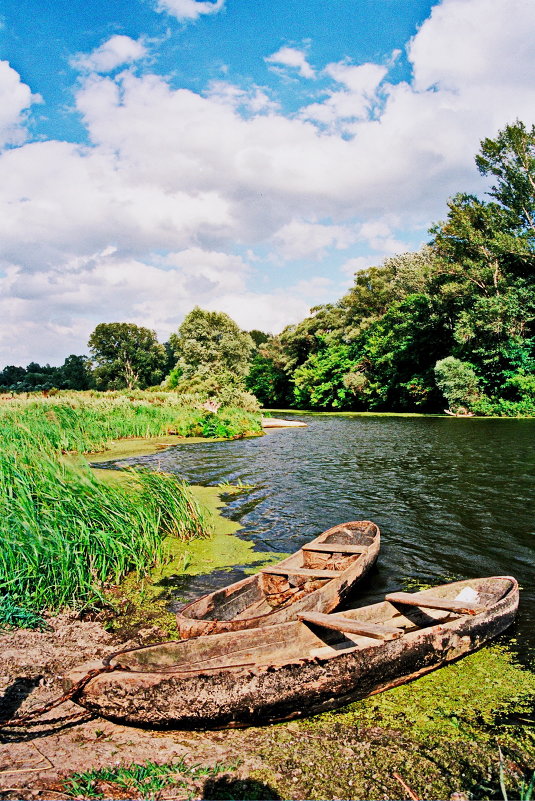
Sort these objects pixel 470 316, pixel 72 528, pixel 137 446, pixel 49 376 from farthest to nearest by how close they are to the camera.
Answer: pixel 49 376 → pixel 470 316 → pixel 137 446 → pixel 72 528

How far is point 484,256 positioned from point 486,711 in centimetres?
3251

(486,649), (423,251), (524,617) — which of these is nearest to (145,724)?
(486,649)

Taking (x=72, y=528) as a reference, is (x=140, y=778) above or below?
below

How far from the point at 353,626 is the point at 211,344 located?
37.4 meters

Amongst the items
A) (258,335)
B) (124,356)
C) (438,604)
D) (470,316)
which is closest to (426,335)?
(470,316)

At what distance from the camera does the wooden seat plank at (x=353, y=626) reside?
3502 millimetres

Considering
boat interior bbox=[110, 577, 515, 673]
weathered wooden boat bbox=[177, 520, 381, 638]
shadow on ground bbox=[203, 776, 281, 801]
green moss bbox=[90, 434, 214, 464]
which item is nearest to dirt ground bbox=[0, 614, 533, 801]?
shadow on ground bbox=[203, 776, 281, 801]

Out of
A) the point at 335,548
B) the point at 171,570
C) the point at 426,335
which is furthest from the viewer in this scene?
the point at 426,335

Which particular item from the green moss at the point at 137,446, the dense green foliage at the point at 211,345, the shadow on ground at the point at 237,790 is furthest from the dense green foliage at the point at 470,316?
the shadow on ground at the point at 237,790

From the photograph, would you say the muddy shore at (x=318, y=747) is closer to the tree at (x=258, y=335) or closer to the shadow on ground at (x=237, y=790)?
the shadow on ground at (x=237, y=790)

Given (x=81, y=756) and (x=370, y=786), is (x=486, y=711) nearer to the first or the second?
(x=370, y=786)

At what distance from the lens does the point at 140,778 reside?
2641mm

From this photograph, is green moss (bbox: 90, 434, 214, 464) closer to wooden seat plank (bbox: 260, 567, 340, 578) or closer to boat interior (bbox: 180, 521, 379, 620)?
boat interior (bbox: 180, 521, 379, 620)

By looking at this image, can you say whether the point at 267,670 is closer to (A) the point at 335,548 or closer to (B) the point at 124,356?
(A) the point at 335,548
